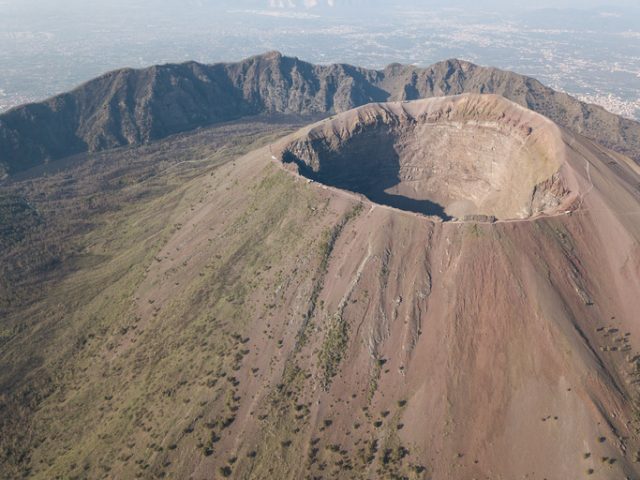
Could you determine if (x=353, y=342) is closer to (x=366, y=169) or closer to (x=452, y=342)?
(x=452, y=342)

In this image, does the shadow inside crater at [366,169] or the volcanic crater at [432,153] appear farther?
the shadow inside crater at [366,169]

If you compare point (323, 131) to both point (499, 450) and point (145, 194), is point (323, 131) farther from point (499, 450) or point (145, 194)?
point (499, 450)

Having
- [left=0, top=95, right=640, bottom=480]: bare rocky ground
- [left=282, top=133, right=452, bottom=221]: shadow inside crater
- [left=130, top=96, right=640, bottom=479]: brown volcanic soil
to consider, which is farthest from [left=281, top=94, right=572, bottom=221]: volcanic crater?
[left=130, top=96, right=640, bottom=479]: brown volcanic soil

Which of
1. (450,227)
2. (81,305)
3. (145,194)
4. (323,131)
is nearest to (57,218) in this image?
(145,194)

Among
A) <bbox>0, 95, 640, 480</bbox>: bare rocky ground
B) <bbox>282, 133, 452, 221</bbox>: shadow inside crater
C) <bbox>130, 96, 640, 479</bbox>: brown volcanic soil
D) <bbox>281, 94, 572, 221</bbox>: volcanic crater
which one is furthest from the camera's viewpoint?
<bbox>282, 133, 452, 221</bbox>: shadow inside crater

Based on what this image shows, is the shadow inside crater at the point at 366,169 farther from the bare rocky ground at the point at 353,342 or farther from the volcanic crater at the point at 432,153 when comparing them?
the bare rocky ground at the point at 353,342

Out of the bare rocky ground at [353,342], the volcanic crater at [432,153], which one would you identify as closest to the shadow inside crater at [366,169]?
the volcanic crater at [432,153]

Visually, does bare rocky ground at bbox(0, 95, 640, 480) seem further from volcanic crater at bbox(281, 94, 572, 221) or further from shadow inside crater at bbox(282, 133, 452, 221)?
shadow inside crater at bbox(282, 133, 452, 221)
